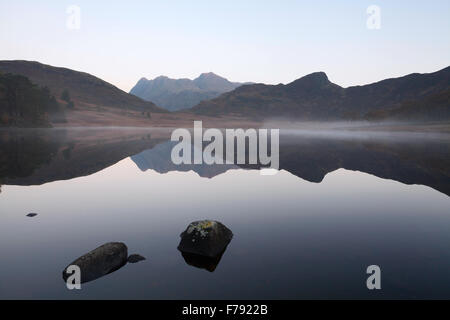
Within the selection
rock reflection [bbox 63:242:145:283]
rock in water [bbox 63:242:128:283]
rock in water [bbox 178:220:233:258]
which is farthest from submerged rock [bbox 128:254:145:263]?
rock in water [bbox 178:220:233:258]

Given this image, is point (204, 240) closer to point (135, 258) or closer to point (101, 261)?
point (135, 258)

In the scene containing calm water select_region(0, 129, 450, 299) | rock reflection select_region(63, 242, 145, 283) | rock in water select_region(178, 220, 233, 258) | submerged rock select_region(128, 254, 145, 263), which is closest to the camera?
calm water select_region(0, 129, 450, 299)

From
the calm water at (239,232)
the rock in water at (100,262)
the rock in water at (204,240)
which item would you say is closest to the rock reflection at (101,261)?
the rock in water at (100,262)

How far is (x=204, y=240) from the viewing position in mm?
10492

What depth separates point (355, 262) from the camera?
9.89 m

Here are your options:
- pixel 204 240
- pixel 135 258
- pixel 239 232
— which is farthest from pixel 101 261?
pixel 239 232

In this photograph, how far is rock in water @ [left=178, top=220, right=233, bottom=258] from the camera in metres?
10.4

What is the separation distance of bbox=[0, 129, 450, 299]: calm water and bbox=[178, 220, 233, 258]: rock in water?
48 cm

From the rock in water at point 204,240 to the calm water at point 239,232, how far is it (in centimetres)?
48

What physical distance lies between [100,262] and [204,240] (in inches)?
146

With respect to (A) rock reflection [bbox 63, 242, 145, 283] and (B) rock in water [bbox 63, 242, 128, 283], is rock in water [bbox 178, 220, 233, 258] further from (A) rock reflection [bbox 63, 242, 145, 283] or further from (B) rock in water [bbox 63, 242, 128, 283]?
(B) rock in water [bbox 63, 242, 128, 283]

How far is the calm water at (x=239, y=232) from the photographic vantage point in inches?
326

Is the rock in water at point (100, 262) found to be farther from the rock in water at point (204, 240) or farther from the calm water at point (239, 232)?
the rock in water at point (204, 240)
